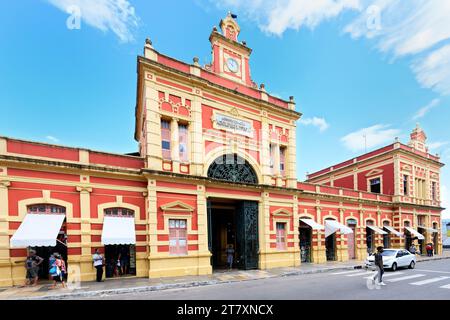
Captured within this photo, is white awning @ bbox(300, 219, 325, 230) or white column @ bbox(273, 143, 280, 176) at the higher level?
white column @ bbox(273, 143, 280, 176)

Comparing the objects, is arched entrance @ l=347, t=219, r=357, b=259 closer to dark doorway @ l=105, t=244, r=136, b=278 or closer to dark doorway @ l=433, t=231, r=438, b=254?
dark doorway @ l=433, t=231, r=438, b=254

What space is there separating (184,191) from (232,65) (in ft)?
29.6

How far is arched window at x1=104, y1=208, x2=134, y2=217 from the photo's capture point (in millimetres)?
13217

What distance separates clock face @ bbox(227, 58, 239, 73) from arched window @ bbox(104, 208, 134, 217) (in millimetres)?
10842

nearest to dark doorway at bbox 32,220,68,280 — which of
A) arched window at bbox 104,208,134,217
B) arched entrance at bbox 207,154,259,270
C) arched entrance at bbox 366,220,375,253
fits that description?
arched window at bbox 104,208,134,217

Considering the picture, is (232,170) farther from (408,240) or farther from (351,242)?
(408,240)

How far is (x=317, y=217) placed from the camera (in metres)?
21.1

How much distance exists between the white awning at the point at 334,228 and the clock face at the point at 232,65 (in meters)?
13.5

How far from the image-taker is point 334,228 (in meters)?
20.3

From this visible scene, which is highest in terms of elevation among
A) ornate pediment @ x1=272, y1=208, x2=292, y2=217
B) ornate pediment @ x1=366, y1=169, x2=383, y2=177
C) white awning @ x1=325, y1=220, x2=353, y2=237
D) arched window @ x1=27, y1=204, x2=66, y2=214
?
ornate pediment @ x1=366, y1=169, x2=383, y2=177

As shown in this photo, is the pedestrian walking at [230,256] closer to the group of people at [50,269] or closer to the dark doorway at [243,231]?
the dark doorway at [243,231]

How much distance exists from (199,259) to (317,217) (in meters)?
11.0
